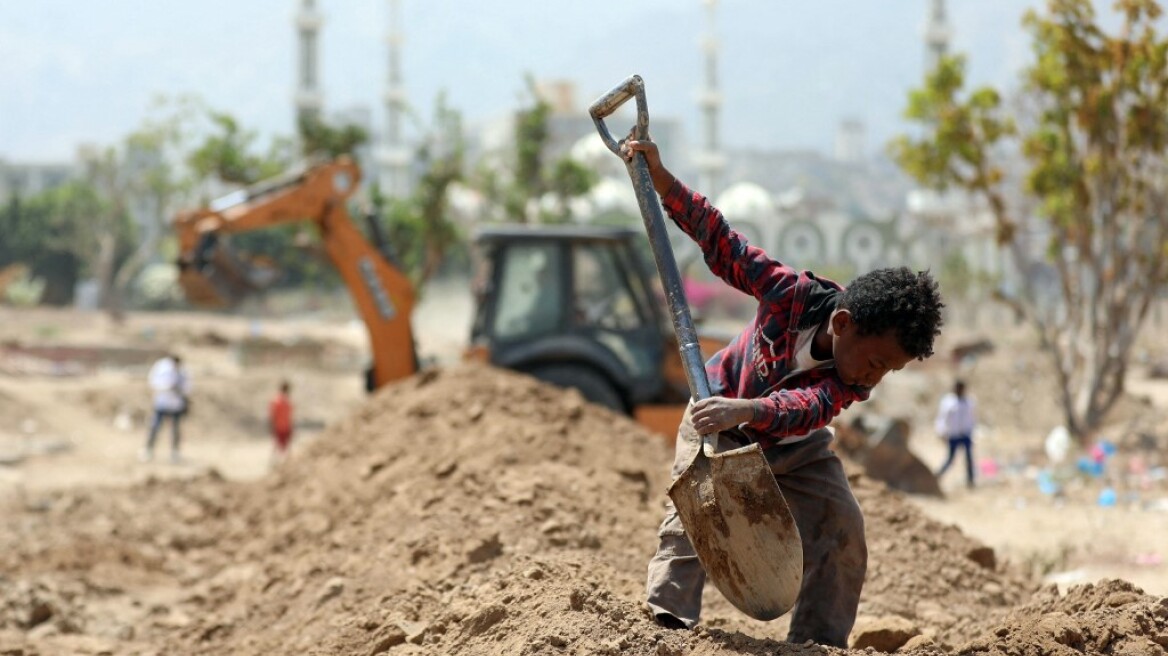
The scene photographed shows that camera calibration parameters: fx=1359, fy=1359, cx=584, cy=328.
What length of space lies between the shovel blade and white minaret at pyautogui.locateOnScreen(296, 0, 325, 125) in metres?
57.8

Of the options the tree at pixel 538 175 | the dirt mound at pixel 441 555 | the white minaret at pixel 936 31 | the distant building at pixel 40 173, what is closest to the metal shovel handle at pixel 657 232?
the dirt mound at pixel 441 555

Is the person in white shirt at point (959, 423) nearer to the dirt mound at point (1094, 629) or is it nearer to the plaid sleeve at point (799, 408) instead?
the dirt mound at point (1094, 629)

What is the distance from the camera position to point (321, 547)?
721 cm

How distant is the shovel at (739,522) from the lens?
3.85m

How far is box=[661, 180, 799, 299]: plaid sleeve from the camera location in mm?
4055

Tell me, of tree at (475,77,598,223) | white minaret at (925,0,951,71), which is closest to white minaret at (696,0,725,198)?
white minaret at (925,0,951,71)

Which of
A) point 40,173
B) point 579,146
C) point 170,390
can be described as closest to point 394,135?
point 579,146

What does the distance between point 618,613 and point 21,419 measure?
1617 cm

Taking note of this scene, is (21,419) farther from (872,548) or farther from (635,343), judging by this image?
(872,548)

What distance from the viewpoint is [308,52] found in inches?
2435

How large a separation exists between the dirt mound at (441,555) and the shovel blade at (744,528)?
16cm

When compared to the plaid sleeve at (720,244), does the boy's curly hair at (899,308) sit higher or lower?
lower

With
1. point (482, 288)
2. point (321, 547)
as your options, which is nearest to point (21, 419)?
point (482, 288)

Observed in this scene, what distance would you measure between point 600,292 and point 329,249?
11.2ft
